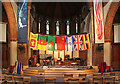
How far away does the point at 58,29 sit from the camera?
80.9ft

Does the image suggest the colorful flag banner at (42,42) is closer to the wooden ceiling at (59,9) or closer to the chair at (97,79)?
the wooden ceiling at (59,9)

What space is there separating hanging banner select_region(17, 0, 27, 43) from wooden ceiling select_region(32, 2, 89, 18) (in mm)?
8534

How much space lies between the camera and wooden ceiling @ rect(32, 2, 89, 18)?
2314cm

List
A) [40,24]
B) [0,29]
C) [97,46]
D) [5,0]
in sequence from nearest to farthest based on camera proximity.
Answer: [5,0]
[97,46]
[0,29]
[40,24]

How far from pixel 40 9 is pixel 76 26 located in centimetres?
625

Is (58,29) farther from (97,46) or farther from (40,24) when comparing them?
(97,46)

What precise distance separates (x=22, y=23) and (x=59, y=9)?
1101cm

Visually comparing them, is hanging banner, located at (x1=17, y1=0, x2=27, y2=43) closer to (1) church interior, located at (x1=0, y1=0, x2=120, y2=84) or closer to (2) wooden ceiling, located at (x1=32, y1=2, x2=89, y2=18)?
(1) church interior, located at (x1=0, y1=0, x2=120, y2=84)

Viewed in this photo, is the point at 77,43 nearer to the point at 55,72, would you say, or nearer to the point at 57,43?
the point at 57,43

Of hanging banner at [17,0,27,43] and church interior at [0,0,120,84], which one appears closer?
church interior at [0,0,120,84]

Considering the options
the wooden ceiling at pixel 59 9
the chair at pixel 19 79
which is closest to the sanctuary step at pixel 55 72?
the chair at pixel 19 79

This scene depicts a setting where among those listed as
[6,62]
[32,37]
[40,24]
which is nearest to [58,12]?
[40,24]

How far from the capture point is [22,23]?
14.0 m

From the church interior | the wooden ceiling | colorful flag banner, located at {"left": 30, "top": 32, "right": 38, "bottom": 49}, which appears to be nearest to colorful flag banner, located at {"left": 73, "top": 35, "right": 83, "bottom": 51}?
the church interior
